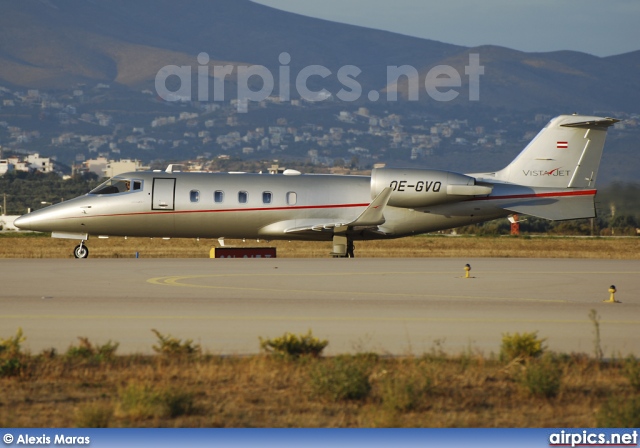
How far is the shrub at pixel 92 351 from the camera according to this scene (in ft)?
48.6

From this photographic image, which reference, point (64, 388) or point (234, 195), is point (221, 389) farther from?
point (234, 195)

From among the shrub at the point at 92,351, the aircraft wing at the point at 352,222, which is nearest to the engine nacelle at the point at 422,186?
the aircraft wing at the point at 352,222

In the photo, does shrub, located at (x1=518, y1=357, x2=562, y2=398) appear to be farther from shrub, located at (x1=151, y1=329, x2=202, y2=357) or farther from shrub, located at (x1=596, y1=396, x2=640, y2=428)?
shrub, located at (x1=151, y1=329, x2=202, y2=357)

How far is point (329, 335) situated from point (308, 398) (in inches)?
167

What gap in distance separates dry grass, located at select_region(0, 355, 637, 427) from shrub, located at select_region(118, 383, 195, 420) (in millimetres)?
13

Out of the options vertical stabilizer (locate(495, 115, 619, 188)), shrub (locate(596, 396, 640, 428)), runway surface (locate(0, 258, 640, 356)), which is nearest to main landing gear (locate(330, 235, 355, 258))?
runway surface (locate(0, 258, 640, 356))

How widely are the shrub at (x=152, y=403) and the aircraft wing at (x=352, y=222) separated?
74.8 feet

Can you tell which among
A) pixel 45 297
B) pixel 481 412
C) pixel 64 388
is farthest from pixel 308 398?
pixel 45 297

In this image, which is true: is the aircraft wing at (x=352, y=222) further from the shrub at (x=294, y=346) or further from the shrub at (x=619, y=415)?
the shrub at (x=619, y=415)

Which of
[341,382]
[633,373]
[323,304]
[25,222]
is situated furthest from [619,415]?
[25,222]

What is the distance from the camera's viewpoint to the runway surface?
55.7 ft

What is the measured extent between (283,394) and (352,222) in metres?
22.2

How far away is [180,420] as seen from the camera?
11945mm

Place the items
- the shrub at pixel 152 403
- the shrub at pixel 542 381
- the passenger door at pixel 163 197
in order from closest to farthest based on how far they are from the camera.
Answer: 1. the shrub at pixel 152 403
2. the shrub at pixel 542 381
3. the passenger door at pixel 163 197
